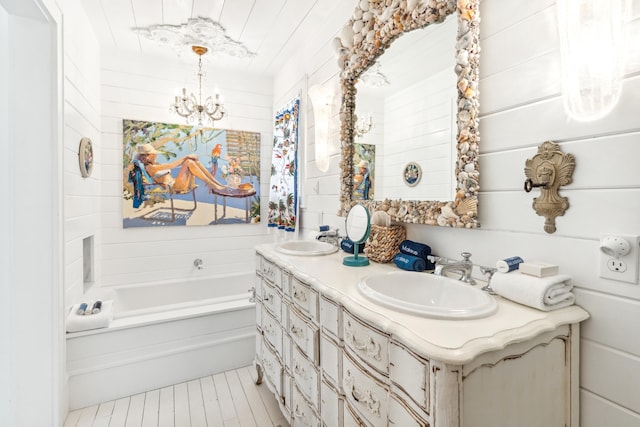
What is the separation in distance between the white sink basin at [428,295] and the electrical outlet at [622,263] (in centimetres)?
29

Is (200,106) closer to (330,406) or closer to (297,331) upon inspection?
(297,331)

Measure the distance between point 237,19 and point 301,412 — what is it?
97.9 inches

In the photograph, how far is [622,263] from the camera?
0.80 meters

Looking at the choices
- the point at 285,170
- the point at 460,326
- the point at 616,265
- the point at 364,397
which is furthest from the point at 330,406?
the point at 285,170

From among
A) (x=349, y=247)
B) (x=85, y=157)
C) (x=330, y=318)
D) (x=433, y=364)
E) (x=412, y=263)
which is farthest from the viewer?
(x=85, y=157)

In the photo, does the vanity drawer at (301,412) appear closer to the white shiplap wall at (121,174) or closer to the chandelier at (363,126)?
the chandelier at (363,126)

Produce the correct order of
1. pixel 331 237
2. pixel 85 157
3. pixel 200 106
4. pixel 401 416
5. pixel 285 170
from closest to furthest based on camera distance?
pixel 401 416, pixel 331 237, pixel 85 157, pixel 200 106, pixel 285 170

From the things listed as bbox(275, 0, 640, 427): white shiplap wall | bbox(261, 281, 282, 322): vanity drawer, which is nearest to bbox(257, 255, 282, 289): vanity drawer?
bbox(261, 281, 282, 322): vanity drawer

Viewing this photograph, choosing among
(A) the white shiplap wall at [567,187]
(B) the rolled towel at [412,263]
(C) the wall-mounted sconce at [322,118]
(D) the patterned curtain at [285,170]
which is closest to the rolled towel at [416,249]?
(B) the rolled towel at [412,263]

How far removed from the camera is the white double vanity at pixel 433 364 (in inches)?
26.9

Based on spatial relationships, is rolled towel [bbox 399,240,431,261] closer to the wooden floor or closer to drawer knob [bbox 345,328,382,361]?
drawer knob [bbox 345,328,382,361]

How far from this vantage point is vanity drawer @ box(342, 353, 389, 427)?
87cm

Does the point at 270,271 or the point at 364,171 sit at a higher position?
the point at 364,171

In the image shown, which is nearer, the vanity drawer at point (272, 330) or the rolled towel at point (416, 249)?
the rolled towel at point (416, 249)
